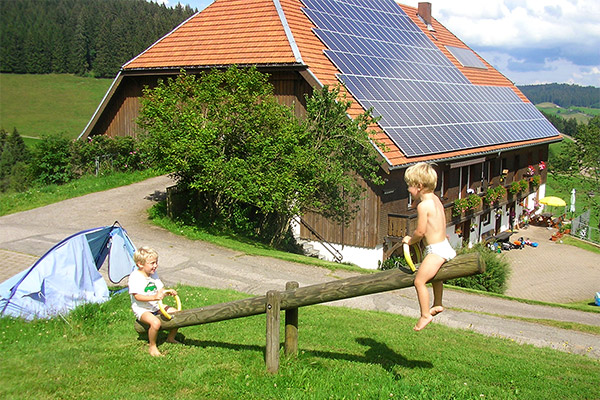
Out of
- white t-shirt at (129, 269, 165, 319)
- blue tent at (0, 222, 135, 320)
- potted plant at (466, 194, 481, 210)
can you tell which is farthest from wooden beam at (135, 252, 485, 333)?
potted plant at (466, 194, 481, 210)

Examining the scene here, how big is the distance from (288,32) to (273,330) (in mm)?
15845

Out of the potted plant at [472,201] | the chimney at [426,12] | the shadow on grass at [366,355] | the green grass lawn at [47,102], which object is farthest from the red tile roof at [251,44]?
the green grass lawn at [47,102]

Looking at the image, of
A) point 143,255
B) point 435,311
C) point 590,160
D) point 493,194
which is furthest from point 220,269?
point 590,160

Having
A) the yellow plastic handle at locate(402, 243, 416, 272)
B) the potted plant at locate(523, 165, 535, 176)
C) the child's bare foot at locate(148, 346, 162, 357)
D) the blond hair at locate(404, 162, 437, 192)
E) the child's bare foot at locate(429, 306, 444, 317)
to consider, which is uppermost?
Result: the blond hair at locate(404, 162, 437, 192)

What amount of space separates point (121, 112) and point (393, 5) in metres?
15.5

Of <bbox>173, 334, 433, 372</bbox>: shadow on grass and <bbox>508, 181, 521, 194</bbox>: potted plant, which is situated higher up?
<bbox>173, 334, 433, 372</bbox>: shadow on grass

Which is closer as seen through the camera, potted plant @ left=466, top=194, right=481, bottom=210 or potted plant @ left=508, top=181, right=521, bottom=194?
potted plant @ left=466, top=194, right=481, bottom=210

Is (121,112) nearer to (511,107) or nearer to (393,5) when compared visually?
(393,5)

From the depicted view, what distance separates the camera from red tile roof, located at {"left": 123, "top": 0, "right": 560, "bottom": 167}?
19453 millimetres

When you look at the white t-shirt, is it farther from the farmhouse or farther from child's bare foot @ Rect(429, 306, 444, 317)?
the farmhouse

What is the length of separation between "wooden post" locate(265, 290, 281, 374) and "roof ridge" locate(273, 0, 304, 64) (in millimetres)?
13860

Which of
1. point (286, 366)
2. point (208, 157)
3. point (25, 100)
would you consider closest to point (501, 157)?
point (208, 157)

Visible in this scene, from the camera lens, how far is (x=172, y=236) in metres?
16.0

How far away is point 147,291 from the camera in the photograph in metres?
6.73
